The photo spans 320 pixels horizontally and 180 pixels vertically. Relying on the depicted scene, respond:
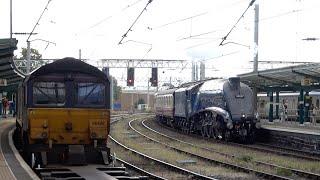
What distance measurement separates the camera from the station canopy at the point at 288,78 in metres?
25.1

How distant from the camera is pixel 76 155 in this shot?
13734 millimetres

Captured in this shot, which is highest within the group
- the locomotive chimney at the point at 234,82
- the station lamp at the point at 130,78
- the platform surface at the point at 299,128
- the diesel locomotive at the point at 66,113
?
the station lamp at the point at 130,78

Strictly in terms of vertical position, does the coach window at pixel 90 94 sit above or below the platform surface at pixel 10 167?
above

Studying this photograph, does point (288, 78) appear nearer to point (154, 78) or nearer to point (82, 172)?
point (82, 172)

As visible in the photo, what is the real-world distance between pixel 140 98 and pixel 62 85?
119812 mm

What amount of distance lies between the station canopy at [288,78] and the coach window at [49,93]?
1287 centimetres

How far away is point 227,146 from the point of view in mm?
24094

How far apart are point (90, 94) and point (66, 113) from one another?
2.63 feet

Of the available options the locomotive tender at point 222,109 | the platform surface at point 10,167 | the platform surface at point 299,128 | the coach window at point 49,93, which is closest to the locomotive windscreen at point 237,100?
the locomotive tender at point 222,109

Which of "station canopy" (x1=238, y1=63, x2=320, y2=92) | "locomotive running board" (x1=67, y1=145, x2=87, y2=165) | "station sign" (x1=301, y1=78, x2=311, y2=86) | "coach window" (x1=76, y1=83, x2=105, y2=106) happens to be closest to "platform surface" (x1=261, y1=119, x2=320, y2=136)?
"station canopy" (x1=238, y1=63, x2=320, y2=92)

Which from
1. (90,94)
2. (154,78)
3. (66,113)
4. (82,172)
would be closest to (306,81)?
(90,94)

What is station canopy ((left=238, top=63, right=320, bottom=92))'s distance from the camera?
82.4 ft

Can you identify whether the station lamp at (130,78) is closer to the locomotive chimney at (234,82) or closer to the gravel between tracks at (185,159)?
the locomotive chimney at (234,82)

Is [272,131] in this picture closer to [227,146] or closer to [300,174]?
[227,146]
